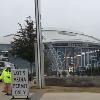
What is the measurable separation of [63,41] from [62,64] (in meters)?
23.5

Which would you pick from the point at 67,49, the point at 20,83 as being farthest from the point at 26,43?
the point at 20,83

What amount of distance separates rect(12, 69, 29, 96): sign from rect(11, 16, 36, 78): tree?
3707 cm

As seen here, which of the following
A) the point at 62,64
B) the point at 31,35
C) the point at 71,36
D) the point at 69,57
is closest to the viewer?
the point at 31,35

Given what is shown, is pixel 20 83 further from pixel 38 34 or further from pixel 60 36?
pixel 60 36

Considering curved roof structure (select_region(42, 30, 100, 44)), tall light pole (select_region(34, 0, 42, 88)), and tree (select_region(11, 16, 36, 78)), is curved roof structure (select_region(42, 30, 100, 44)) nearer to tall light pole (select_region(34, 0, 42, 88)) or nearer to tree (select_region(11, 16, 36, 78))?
tree (select_region(11, 16, 36, 78))

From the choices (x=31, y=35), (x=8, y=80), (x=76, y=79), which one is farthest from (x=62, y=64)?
(x=8, y=80)

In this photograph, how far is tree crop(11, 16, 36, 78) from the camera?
58656 millimetres

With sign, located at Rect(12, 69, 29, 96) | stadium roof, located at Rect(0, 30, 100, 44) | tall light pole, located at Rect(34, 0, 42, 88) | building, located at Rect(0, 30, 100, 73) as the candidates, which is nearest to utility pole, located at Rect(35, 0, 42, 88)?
tall light pole, located at Rect(34, 0, 42, 88)

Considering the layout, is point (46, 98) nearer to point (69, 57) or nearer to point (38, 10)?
point (38, 10)

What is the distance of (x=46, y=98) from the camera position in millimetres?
21375

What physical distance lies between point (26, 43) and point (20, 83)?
39.2 m

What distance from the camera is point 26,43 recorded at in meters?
59.9

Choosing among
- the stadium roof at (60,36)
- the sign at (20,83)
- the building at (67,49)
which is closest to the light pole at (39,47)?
the sign at (20,83)

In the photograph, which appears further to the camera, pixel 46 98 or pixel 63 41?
pixel 63 41
